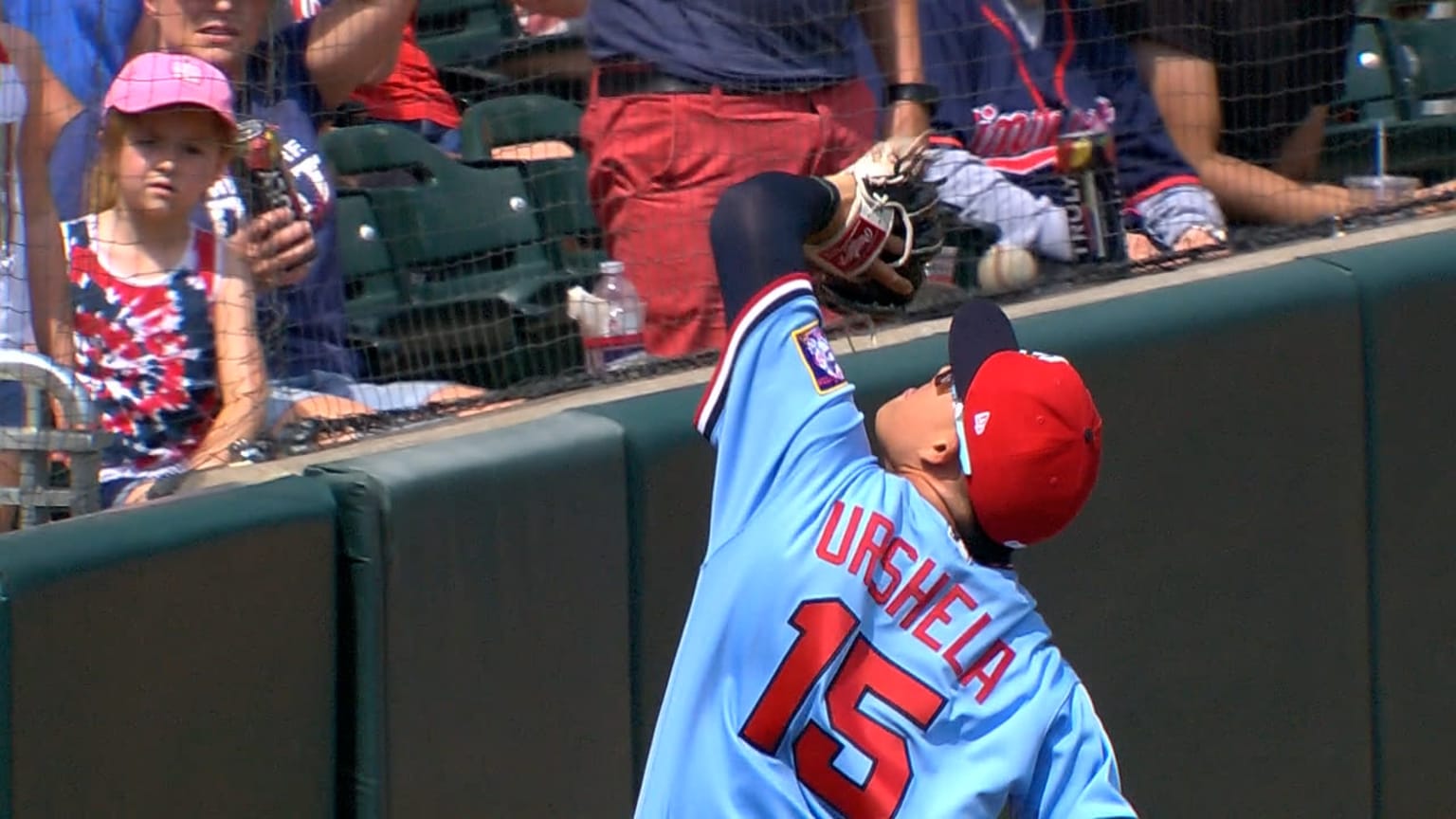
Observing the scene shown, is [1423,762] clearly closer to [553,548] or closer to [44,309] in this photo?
[553,548]

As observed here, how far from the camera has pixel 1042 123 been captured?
4.55 m

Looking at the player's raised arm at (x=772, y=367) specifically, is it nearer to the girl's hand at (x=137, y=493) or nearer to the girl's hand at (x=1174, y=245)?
the girl's hand at (x=137, y=493)

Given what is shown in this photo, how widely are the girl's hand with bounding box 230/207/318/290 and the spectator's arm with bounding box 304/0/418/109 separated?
0.52 meters

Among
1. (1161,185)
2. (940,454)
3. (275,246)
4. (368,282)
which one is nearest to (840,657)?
(940,454)

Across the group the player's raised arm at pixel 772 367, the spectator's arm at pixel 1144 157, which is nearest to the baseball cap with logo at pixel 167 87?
the player's raised arm at pixel 772 367

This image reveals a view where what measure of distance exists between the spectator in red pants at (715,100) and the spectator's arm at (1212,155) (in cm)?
88

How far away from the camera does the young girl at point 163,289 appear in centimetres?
306

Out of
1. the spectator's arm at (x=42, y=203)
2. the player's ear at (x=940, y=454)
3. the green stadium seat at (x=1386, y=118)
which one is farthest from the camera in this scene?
the green stadium seat at (x=1386, y=118)

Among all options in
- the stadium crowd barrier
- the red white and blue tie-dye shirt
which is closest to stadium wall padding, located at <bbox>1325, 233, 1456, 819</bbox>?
the stadium crowd barrier

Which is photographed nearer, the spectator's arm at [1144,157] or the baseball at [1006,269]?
the baseball at [1006,269]

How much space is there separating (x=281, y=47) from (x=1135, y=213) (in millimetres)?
2166

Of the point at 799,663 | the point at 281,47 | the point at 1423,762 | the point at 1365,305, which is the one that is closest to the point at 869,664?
the point at 799,663

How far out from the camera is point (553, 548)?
302 cm

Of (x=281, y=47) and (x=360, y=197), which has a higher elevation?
(x=281, y=47)
